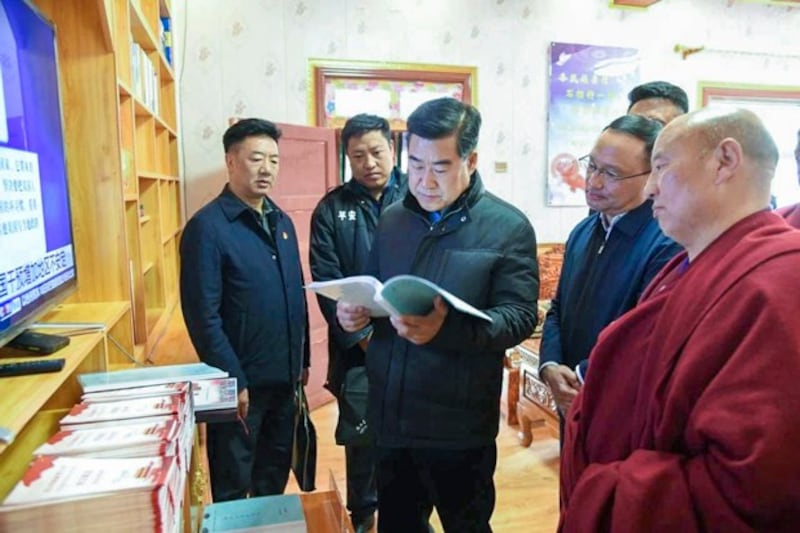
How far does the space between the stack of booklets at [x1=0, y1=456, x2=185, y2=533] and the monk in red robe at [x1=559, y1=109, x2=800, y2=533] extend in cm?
61

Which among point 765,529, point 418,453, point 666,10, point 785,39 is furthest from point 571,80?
point 765,529

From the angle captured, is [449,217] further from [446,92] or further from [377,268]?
[446,92]

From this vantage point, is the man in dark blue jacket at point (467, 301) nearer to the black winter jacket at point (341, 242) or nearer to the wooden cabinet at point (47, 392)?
the wooden cabinet at point (47, 392)

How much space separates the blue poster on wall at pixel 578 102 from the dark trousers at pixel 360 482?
3010 mm

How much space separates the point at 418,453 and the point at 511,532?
3.53 ft

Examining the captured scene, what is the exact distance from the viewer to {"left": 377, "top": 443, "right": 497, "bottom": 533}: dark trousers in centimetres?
135

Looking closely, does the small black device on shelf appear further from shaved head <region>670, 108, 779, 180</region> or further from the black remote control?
shaved head <region>670, 108, 779, 180</region>

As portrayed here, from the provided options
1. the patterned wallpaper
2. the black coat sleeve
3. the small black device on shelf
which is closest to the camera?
the small black device on shelf

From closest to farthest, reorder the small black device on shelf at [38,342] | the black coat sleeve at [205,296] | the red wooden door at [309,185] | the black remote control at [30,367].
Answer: the black remote control at [30,367] < the small black device on shelf at [38,342] < the black coat sleeve at [205,296] < the red wooden door at [309,185]

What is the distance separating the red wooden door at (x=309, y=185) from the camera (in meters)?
3.16

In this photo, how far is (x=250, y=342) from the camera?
1865 mm

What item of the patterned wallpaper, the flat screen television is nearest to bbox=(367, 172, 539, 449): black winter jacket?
the flat screen television

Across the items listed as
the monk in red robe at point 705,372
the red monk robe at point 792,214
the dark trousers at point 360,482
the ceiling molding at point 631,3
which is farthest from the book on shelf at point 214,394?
the ceiling molding at point 631,3

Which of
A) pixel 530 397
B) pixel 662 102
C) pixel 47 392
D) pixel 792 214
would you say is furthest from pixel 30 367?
pixel 530 397
